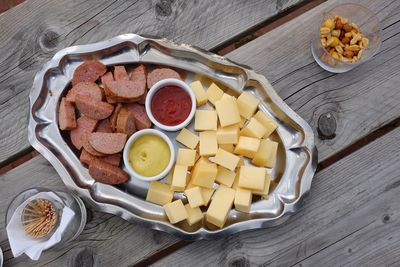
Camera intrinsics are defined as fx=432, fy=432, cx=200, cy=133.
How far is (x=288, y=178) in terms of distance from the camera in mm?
1200

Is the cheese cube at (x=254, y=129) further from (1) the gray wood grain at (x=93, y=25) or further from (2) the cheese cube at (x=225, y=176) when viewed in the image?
(1) the gray wood grain at (x=93, y=25)

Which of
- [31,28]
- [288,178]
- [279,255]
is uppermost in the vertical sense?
[31,28]

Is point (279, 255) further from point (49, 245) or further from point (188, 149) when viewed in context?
point (49, 245)

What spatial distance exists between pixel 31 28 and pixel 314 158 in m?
0.89

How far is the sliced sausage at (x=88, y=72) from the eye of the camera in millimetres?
1181

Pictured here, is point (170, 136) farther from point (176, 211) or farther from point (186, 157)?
point (176, 211)

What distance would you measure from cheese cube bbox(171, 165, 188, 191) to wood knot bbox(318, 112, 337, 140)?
40 cm

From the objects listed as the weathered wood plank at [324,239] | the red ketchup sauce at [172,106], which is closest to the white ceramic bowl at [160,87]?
the red ketchup sauce at [172,106]

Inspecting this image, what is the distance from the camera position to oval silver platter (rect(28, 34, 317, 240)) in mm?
1163

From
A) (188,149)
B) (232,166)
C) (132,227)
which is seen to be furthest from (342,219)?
(132,227)

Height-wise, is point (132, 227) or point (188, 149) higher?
point (188, 149)

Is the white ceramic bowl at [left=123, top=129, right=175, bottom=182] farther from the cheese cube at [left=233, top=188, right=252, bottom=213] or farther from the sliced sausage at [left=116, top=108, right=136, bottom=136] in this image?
the cheese cube at [left=233, top=188, right=252, bottom=213]

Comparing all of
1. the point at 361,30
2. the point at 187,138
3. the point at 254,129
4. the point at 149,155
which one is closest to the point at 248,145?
the point at 254,129

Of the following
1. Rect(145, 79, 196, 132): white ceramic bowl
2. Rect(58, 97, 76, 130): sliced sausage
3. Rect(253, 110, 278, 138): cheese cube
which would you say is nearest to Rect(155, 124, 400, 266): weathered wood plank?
Rect(253, 110, 278, 138): cheese cube
